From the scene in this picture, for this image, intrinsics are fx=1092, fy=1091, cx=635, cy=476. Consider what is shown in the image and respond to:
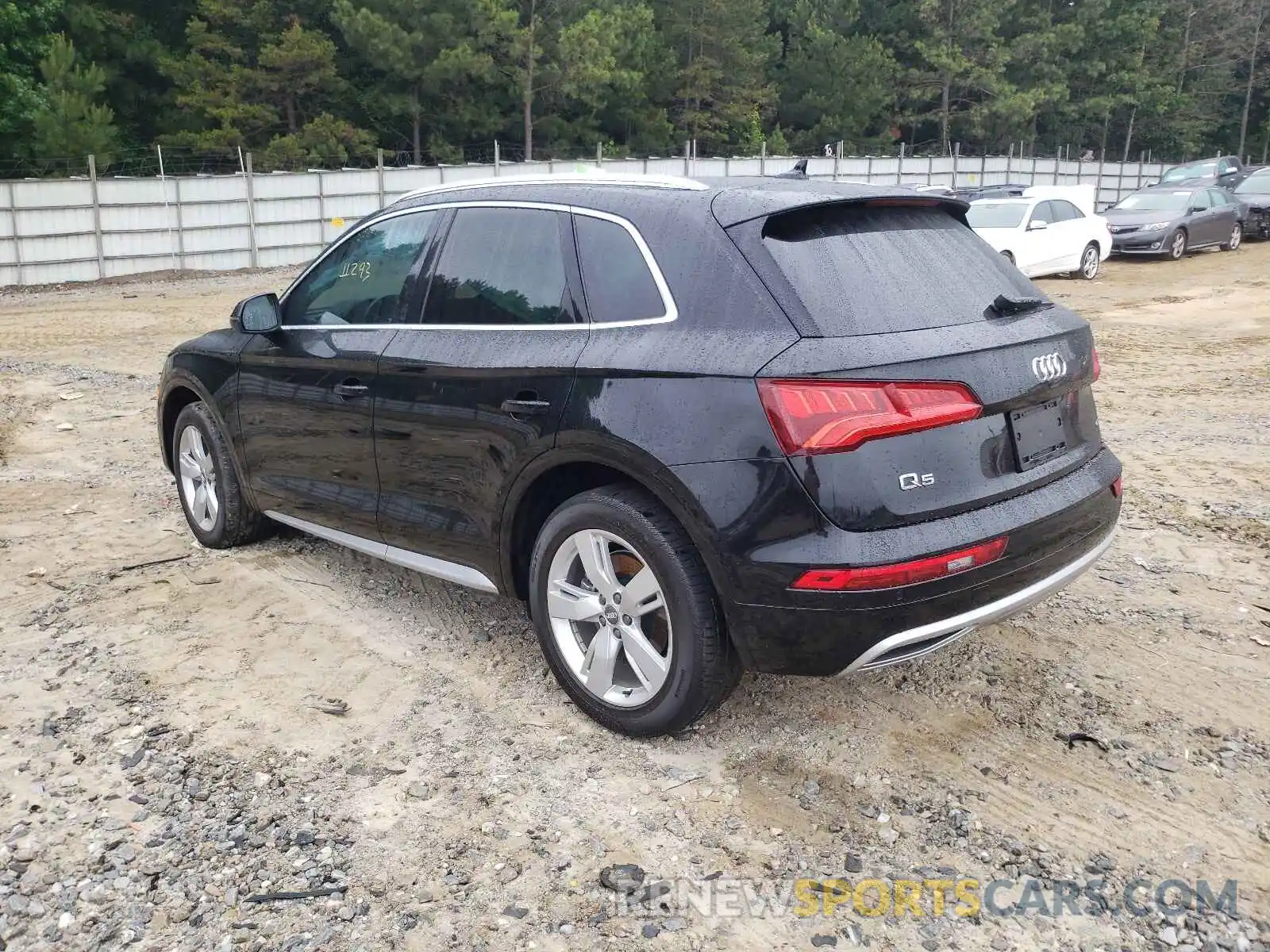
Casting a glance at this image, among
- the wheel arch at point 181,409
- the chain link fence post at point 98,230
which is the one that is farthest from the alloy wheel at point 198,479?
the chain link fence post at point 98,230

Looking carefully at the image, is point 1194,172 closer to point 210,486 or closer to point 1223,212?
point 1223,212

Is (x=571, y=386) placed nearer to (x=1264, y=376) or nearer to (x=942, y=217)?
(x=942, y=217)

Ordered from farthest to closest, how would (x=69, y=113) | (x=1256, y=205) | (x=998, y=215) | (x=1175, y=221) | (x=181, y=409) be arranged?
1. (x=69, y=113)
2. (x=1256, y=205)
3. (x=1175, y=221)
4. (x=998, y=215)
5. (x=181, y=409)

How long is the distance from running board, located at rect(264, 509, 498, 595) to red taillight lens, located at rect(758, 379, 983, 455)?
1.41 meters

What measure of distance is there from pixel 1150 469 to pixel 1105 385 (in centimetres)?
312

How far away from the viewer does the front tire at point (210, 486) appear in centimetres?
520

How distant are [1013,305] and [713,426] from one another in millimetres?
1165

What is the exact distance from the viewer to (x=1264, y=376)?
9.88m

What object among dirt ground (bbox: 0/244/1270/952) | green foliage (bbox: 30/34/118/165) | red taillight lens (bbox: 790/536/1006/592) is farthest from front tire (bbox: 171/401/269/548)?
green foliage (bbox: 30/34/118/165)

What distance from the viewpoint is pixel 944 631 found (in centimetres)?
307

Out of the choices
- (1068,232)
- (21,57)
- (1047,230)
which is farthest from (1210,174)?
(21,57)

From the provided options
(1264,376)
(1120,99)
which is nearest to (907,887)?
(1264,376)

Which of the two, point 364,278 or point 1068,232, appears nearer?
point 364,278

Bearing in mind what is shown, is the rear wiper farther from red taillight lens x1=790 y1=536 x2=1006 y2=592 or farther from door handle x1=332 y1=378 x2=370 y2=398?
door handle x1=332 y1=378 x2=370 y2=398
